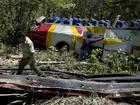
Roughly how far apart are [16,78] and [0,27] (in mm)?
13429

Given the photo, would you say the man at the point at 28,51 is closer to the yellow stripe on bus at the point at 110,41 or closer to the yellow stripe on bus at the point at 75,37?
the yellow stripe on bus at the point at 110,41

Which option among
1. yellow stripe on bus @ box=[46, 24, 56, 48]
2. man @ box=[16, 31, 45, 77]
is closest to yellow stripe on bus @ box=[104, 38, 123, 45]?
yellow stripe on bus @ box=[46, 24, 56, 48]

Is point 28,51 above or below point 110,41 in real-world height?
above

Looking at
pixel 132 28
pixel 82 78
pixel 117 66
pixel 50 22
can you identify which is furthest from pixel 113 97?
pixel 50 22

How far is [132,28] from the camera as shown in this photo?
55.9 ft

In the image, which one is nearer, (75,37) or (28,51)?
(28,51)

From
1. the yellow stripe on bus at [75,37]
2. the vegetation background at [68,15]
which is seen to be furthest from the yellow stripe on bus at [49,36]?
the yellow stripe on bus at [75,37]

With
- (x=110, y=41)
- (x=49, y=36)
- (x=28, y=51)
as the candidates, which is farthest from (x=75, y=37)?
(x=28, y=51)

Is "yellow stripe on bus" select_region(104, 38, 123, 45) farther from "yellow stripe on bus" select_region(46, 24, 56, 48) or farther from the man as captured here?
the man

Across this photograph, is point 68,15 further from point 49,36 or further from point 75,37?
point 75,37

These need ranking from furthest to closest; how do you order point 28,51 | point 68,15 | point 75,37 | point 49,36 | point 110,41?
point 68,15, point 49,36, point 75,37, point 110,41, point 28,51

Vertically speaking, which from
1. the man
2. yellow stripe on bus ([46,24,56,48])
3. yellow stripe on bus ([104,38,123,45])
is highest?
the man

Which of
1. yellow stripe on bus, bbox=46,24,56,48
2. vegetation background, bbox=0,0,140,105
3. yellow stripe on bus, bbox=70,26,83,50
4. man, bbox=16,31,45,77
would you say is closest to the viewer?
man, bbox=16,31,45,77

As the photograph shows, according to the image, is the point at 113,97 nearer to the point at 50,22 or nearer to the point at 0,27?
the point at 50,22
